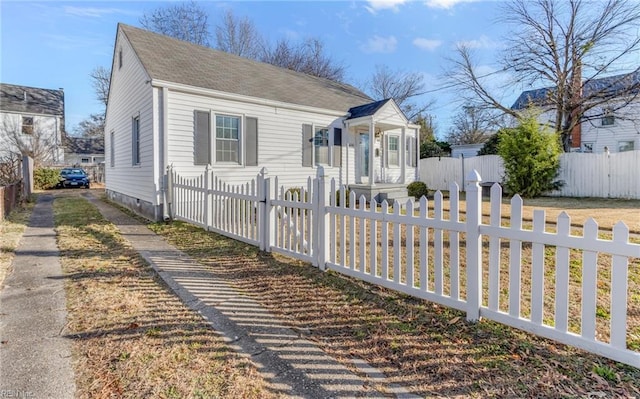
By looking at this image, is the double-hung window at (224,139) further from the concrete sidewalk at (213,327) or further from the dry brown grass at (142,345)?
the dry brown grass at (142,345)

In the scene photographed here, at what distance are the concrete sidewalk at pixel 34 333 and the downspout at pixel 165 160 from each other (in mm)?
3528

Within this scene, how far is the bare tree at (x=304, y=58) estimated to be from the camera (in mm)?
28672

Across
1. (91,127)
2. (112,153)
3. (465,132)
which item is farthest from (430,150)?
(91,127)

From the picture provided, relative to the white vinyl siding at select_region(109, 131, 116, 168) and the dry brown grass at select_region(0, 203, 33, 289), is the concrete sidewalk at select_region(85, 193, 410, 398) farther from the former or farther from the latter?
the white vinyl siding at select_region(109, 131, 116, 168)

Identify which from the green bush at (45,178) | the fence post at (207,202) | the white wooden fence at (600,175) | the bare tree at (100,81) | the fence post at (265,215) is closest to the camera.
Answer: the fence post at (265,215)

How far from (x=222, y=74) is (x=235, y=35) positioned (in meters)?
17.5

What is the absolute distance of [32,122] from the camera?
27328 millimetres

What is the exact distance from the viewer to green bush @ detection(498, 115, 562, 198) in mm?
13438

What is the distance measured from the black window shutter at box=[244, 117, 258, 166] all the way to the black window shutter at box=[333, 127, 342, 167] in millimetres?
3280

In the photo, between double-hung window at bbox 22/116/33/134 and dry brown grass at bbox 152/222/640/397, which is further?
double-hung window at bbox 22/116/33/134

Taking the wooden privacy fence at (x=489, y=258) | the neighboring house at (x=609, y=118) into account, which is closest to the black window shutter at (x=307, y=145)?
the wooden privacy fence at (x=489, y=258)

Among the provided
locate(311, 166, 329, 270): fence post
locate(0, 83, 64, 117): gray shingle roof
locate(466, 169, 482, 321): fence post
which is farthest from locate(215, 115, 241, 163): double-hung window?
locate(0, 83, 64, 117): gray shingle roof

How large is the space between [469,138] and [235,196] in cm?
A: 3401

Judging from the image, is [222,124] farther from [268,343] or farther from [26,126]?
[26,126]
